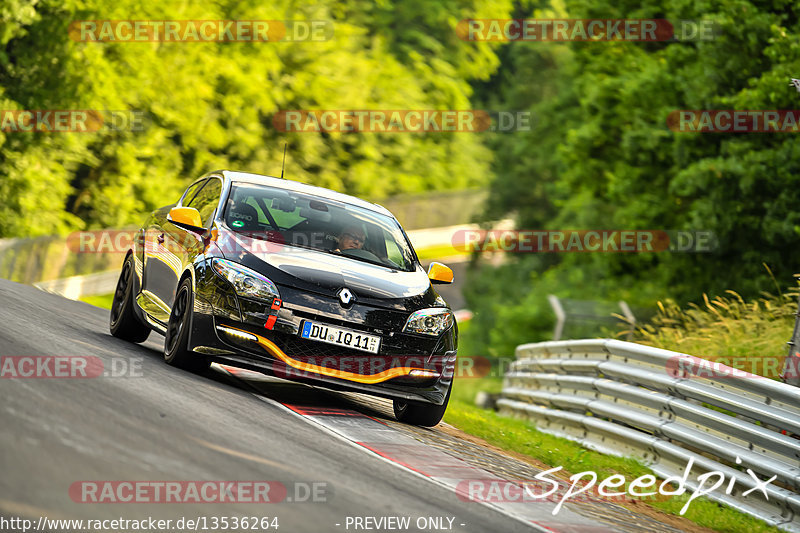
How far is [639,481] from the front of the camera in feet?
30.8

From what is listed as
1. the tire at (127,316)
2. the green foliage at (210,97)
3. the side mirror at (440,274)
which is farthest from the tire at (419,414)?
the green foliage at (210,97)

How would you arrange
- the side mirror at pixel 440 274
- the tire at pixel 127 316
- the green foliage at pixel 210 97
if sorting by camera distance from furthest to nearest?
1. the green foliage at pixel 210 97
2. the tire at pixel 127 316
3. the side mirror at pixel 440 274

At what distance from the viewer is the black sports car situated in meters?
8.62

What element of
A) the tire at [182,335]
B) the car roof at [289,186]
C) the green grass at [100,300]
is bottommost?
the green grass at [100,300]

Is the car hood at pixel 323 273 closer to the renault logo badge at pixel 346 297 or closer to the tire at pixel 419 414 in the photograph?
the renault logo badge at pixel 346 297

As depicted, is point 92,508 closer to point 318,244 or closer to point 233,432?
point 233,432

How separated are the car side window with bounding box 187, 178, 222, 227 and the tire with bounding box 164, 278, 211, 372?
795 millimetres

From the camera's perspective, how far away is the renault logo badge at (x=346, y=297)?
8.70 metres

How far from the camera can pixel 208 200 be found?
1031 cm

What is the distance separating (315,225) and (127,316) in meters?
2.49

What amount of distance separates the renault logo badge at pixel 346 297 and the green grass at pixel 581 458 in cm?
240

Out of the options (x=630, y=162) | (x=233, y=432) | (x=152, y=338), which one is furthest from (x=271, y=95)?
(x=233, y=432)

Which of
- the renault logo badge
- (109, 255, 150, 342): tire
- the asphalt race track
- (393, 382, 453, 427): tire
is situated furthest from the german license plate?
(109, 255, 150, 342): tire

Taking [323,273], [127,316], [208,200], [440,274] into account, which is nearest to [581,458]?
[440,274]
